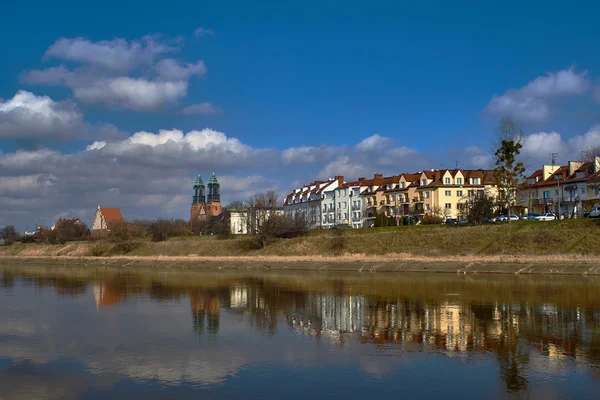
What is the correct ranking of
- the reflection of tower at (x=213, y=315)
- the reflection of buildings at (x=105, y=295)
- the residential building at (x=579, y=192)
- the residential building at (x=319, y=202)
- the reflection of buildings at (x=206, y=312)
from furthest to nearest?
the residential building at (x=319, y=202) < the residential building at (x=579, y=192) < the reflection of buildings at (x=105, y=295) < the reflection of buildings at (x=206, y=312) < the reflection of tower at (x=213, y=315)

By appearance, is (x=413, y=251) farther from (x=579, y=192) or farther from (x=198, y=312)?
(x=198, y=312)

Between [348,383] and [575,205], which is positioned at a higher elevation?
[575,205]

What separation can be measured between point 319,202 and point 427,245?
69.3 metres

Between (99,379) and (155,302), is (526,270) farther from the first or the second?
(99,379)

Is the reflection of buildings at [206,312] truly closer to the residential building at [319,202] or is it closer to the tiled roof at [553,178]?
the tiled roof at [553,178]

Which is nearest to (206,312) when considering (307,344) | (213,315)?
(213,315)

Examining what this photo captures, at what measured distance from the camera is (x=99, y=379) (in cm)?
1620

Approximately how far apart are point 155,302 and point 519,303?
1991 centimetres

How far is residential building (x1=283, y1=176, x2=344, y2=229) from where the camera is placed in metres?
131

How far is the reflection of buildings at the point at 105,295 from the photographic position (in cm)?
3516

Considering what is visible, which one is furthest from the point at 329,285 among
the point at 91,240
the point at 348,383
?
the point at 91,240

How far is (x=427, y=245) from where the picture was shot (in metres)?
67.8

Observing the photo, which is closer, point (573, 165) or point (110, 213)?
point (573, 165)

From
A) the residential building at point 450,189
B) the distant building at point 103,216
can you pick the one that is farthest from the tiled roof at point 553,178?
the distant building at point 103,216
